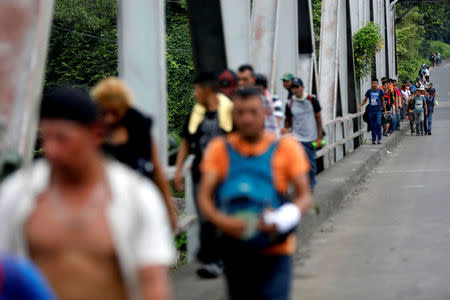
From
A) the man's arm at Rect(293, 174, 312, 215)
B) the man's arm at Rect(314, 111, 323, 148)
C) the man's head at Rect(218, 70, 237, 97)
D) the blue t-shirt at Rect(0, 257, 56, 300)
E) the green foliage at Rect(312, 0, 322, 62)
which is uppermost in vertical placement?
the green foliage at Rect(312, 0, 322, 62)

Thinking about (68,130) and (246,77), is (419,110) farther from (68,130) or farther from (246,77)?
(68,130)

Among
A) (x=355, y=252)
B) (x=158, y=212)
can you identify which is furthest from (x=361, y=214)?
(x=158, y=212)

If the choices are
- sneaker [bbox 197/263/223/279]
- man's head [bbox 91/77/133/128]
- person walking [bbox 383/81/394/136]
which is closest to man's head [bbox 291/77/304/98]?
sneaker [bbox 197/263/223/279]

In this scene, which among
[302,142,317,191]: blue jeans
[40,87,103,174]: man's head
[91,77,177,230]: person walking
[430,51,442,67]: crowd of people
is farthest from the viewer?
[430,51,442,67]: crowd of people

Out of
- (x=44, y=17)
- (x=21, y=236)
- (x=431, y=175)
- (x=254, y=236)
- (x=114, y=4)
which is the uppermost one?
(x=114, y=4)

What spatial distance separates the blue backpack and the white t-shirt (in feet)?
4.22

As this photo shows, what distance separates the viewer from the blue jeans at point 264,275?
4203 mm

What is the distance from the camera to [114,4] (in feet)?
116

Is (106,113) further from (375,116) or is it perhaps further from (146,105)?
(375,116)

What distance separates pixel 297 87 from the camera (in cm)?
998

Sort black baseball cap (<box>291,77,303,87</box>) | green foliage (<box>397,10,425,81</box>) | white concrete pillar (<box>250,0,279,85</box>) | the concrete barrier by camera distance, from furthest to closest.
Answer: green foliage (<box>397,10,425,81</box>) < white concrete pillar (<box>250,0,279,85</box>) < black baseball cap (<box>291,77,303,87</box>) < the concrete barrier

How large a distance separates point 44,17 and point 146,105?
7.62 ft

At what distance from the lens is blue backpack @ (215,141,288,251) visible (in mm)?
4102

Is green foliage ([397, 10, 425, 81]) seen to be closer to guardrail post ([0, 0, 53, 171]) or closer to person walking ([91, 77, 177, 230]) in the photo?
person walking ([91, 77, 177, 230])
